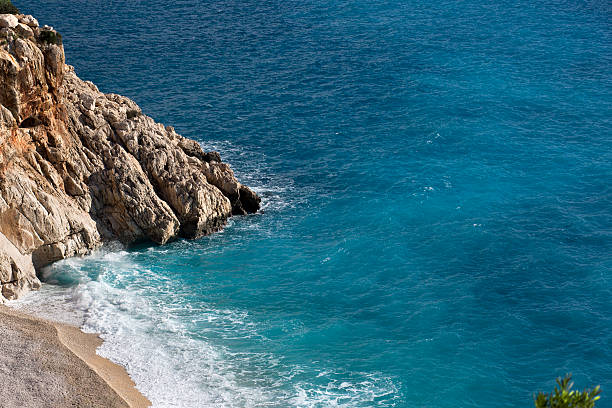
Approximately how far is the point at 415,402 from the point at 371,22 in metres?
86.2

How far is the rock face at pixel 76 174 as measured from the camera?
2389 inches

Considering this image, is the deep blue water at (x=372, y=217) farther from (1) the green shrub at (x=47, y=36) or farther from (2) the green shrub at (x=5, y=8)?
(2) the green shrub at (x=5, y=8)

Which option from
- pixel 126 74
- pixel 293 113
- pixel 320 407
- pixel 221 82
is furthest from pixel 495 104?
pixel 320 407

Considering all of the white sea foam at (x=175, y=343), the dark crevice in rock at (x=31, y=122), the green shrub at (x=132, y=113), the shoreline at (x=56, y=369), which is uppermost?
the green shrub at (x=132, y=113)

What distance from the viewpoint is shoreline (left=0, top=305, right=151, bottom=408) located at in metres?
46.5

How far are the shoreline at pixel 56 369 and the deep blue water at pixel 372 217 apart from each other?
162cm

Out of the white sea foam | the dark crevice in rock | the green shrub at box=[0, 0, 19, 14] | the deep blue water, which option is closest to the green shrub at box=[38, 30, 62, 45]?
the green shrub at box=[0, 0, 19, 14]

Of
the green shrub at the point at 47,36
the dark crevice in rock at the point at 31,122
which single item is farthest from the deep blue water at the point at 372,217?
the green shrub at the point at 47,36

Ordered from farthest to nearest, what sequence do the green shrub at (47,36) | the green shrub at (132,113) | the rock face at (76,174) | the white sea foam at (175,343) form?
the green shrub at (132,113)
the green shrub at (47,36)
the rock face at (76,174)
the white sea foam at (175,343)

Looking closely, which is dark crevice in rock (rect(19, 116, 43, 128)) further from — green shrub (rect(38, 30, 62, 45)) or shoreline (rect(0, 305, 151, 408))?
shoreline (rect(0, 305, 151, 408))

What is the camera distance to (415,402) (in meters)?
49.7

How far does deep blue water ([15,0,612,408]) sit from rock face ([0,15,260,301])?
2.40 metres

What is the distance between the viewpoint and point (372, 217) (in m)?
72.8

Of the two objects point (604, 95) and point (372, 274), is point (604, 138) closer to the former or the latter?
point (604, 95)
